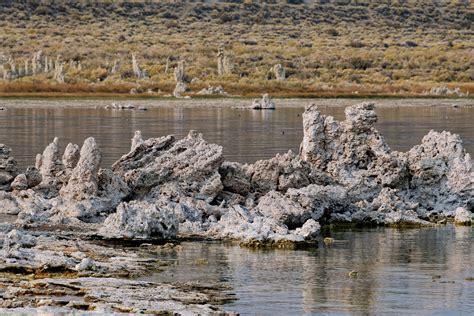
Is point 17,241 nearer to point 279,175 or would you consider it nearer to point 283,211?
point 283,211

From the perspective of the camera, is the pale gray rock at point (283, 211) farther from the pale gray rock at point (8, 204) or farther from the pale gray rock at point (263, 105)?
the pale gray rock at point (263, 105)

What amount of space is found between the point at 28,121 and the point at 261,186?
27.1 meters

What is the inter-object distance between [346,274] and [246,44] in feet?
331

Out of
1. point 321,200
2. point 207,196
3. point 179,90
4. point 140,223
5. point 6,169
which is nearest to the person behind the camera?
point 140,223

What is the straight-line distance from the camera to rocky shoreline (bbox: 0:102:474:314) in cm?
1614

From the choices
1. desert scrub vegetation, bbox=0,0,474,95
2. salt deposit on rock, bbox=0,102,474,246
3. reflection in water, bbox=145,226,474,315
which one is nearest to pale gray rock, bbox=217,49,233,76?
desert scrub vegetation, bbox=0,0,474,95

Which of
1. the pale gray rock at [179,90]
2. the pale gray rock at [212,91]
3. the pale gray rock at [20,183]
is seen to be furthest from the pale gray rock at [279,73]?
the pale gray rock at [20,183]

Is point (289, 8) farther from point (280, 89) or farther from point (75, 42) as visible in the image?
point (280, 89)

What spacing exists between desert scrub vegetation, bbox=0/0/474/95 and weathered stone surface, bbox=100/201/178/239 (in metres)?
54.8

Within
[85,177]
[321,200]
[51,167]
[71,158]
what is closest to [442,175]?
[321,200]

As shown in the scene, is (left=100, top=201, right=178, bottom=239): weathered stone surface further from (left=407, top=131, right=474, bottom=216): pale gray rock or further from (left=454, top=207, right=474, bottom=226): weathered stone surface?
(left=407, top=131, right=474, bottom=216): pale gray rock

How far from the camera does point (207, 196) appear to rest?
19844 millimetres

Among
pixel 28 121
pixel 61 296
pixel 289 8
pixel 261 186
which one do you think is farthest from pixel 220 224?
pixel 289 8

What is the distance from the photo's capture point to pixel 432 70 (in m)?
95.8
